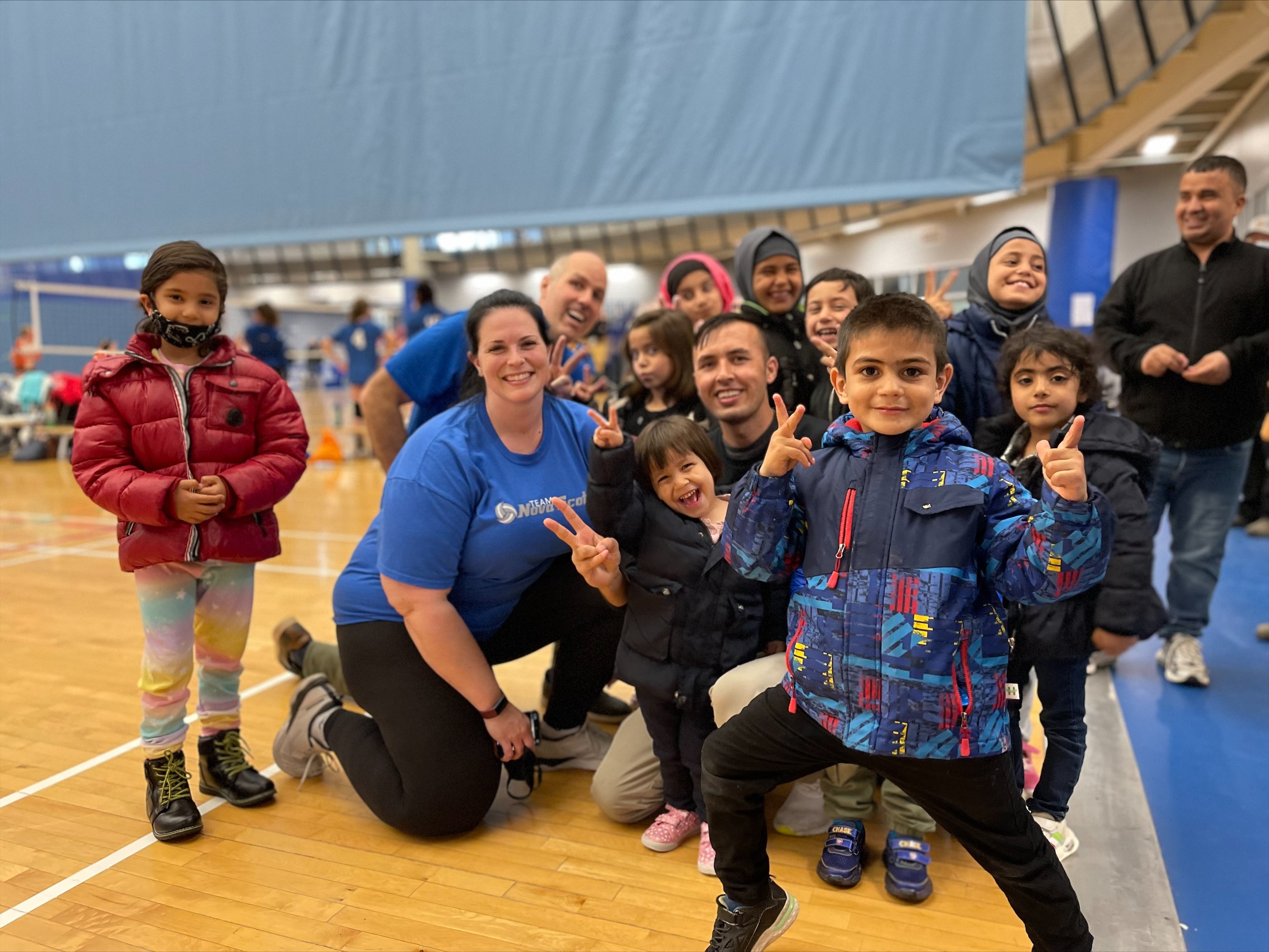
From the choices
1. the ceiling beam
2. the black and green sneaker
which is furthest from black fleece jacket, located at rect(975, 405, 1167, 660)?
the ceiling beam

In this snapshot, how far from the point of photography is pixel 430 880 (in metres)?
2.00

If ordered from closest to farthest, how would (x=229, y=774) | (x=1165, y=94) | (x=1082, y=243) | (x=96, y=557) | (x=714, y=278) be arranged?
(x=229, y=774)
(x=714, y=278)
(x=96, y=557)
(x=1165, y=94)
(x=1082, y=243)

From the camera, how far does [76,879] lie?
1.99m

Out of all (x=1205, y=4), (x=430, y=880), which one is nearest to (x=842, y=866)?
(x=430, y=880)

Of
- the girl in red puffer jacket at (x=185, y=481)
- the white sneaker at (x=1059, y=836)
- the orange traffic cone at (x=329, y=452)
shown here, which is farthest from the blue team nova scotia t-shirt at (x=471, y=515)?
the orange traffic cone at (x=329, y=452)

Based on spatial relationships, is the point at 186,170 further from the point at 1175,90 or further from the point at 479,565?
the point at 1175,90

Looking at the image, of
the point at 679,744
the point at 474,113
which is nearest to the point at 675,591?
the point at 679,744

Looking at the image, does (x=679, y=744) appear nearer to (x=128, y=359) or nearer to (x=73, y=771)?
(x=128, y=359)

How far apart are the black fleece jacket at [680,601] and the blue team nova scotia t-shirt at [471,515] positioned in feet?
0.70

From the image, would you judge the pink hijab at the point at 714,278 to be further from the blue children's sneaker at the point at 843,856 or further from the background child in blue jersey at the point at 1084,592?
the blue children's sneaker at the point at 843,856

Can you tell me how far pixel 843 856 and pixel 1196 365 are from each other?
7.01 feet

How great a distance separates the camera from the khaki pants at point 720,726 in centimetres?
196

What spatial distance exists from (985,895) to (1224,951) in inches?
18.0

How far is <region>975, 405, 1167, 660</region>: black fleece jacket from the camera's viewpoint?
1.82 meters
